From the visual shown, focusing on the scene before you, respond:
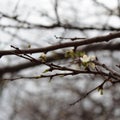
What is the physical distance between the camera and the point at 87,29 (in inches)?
299

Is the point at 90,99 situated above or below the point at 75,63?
above

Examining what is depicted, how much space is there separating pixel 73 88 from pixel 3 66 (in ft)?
24.0

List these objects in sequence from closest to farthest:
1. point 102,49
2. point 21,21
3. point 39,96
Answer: point 21,21, point 102,49, point 39,96

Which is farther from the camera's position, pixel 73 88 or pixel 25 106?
pixel 25 106

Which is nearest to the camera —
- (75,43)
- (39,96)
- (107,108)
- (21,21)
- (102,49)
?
(75,43)

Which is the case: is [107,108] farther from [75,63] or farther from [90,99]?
[75,63]

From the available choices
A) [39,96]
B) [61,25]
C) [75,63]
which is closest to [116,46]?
[61,25]

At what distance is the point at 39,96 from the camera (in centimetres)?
1788

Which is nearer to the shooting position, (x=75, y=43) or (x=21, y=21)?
(x=75, y=43)

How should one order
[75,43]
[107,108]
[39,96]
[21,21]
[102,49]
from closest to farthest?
[75,43] → [21,21] → [102,49] → [107,108] → [39,96]

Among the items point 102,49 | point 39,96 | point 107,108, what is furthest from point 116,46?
point 39,96

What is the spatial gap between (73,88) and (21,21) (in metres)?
8.34

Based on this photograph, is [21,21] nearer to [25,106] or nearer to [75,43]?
[75,43]

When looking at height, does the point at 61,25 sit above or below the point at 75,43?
above
